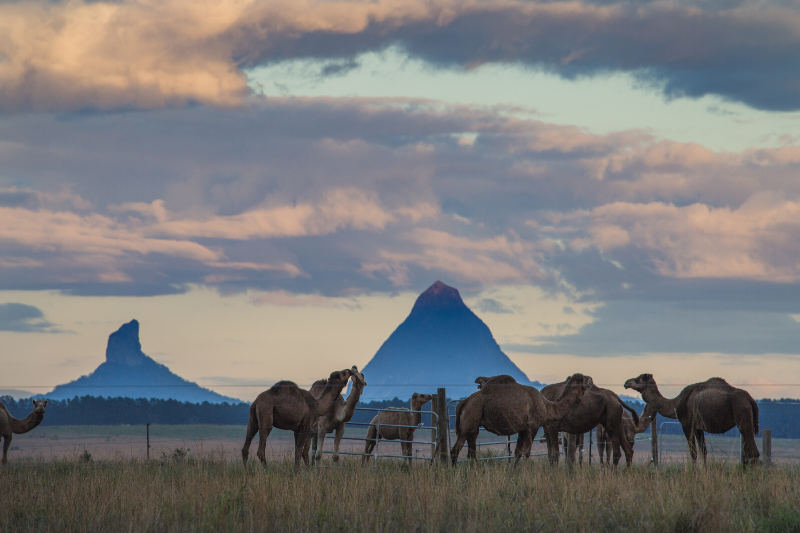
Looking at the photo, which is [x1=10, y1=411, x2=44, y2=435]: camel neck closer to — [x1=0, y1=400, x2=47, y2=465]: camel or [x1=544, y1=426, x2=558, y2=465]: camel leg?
[x1=0, y1=400, x2=47, y2=465]: camel

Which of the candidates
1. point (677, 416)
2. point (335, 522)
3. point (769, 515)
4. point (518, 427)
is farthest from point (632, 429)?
point (335, 522)

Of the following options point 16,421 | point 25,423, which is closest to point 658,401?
point 25,423

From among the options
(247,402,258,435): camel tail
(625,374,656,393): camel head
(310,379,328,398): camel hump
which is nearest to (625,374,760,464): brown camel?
(625,374,656,393): camel head

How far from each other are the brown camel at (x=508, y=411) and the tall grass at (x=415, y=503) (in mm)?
2061

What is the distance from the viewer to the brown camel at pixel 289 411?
1903 centimetres

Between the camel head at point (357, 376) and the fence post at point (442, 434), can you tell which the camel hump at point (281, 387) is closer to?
the camel head at point (357, 376)

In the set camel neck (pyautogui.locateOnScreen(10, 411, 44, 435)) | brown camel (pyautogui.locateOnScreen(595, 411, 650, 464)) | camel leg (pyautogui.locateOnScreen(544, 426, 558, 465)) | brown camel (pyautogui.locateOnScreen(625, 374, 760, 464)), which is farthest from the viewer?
camel neck (pyautogui.locateOnScreen(10, 411, 44, 435))

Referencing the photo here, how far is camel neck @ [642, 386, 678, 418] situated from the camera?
66.2ft

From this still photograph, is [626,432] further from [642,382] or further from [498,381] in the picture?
[498,381]

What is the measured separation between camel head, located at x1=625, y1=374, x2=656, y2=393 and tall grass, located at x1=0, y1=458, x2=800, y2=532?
4.96 metres

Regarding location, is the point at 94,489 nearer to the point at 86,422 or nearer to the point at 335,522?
the point at 335,522

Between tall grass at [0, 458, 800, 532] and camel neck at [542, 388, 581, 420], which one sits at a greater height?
camel neck at [542, 388, 581, 420]

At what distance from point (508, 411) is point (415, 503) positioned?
211 inches

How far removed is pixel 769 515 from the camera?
11945 mm
